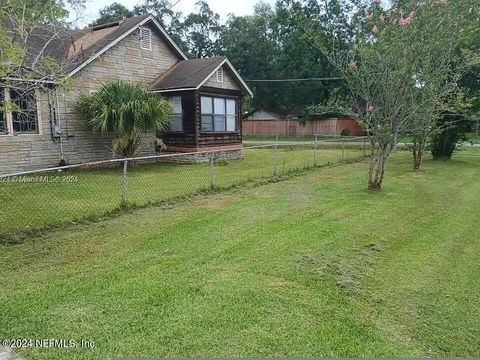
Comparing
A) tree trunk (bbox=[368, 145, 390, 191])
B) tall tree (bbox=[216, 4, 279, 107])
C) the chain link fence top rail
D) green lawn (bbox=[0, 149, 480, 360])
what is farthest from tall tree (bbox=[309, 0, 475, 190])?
tall tree (bbox=[216, 4, 279, 107])

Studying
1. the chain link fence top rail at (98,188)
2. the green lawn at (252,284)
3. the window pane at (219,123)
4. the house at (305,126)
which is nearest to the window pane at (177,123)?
the window pane at (219,123)

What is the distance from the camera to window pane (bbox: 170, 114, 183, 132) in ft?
51.2

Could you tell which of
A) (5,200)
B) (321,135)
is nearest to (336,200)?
(5,200)

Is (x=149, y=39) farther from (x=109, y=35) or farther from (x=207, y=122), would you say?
(x=207, y=122)

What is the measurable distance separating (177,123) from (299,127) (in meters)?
25.0

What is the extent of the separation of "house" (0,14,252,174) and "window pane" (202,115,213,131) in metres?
0.04

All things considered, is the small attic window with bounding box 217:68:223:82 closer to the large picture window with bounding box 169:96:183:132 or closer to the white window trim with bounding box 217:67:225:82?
the white window trim with bounding box 217:67:225:82

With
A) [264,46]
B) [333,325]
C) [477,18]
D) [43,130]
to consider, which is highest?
[264,46]

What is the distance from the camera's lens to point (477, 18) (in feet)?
28.3

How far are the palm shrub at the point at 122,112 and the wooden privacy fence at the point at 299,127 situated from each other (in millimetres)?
26046

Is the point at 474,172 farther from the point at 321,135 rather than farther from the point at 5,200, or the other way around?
the point at 321,135

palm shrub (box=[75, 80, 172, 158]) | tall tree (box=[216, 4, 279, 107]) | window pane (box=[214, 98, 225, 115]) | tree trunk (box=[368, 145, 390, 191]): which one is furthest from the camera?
tall tree (box=[216, 4, 279, 107])

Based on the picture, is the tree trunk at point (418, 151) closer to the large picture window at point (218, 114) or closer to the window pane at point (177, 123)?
the large picture window at point (218, 114)

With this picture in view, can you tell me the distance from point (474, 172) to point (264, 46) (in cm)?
3462
